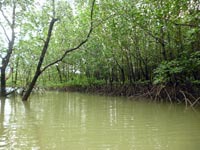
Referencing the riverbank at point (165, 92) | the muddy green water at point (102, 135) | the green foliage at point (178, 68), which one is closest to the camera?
the muddy green water at point (102, 135)

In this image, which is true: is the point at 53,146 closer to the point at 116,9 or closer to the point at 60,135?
the point at 60,135

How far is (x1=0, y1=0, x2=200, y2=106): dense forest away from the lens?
10289 millimetres

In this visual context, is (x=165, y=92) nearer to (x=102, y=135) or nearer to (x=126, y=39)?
(x=126, y=39)

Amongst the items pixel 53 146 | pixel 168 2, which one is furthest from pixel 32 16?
pixel 53 146

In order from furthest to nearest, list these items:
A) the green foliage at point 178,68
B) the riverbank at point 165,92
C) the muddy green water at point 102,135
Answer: the riverbank at point 165,92 → the green foliage at point 178,68 → the muddy green water at point 102,135

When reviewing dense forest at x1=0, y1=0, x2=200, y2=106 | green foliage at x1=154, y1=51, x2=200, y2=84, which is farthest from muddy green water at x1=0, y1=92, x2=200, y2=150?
green foliage at x1=154, y1=51, x2=200, y2=84

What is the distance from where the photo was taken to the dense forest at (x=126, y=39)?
10289mm

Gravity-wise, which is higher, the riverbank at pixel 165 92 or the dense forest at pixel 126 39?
the dense forest at pixel 126 39

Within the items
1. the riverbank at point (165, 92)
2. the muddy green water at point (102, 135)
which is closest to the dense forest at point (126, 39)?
the riverbank at point (165, 92)

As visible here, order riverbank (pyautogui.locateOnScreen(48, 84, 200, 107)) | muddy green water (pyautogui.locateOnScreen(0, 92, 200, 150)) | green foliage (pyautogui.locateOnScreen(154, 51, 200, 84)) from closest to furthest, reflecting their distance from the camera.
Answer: muddy green water (pyautogui.locateOnScreen(0, 92, 200, 150)), green foliage (pyautogui.locateOnScreen(154, 51, 200, 84)), riverbank (pyautogui.locateOnScreen(48, 84, 200, 107))

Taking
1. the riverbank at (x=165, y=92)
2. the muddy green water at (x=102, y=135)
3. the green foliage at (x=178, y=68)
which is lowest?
the muddy green water at (x=102, y=135)

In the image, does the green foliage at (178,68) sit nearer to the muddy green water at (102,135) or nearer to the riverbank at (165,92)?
the riverbank at (165,92)

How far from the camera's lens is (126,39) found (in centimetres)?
1483

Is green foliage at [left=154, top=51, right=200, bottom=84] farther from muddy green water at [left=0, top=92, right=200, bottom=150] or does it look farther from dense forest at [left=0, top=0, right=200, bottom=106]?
muddy green water at [left=0, top=92, right=200, bottom=150]
